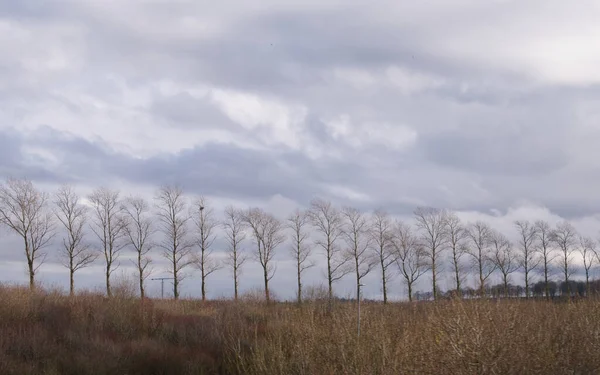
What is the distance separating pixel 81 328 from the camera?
95.7ft

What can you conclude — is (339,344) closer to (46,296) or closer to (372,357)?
(372,357)

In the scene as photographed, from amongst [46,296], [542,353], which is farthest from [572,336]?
[46,296]

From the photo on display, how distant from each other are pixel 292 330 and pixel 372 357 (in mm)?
5285

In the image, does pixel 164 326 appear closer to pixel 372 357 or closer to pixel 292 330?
pixel 292 330

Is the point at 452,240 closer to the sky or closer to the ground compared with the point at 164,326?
closer to the sky

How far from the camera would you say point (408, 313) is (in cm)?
2219

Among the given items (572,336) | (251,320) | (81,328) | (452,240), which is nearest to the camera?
(572,336)

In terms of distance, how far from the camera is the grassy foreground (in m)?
13.7

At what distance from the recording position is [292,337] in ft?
68.7

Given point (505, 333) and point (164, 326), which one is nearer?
point (505, 333)

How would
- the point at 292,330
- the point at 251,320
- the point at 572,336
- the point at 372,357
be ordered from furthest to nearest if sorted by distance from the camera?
the point at 251,320
the point at 292,330
the point at 372,357
the point at 572,336

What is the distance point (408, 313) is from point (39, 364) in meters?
14.0

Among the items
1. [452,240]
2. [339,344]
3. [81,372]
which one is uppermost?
[452,240]

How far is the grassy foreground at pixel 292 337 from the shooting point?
1370 cm
